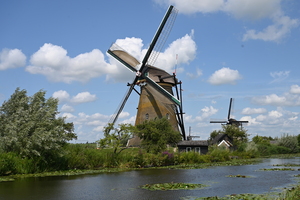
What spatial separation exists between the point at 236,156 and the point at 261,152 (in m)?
13.6

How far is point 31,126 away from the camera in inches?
810

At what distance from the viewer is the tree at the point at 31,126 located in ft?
65.8

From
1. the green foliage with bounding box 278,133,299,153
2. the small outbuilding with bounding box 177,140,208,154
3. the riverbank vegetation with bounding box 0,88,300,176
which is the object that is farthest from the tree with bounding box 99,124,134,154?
the green foliage with bounding box 278,133,299,153

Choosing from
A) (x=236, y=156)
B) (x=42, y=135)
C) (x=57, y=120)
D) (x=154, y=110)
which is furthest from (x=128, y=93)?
(x=42, y=135)

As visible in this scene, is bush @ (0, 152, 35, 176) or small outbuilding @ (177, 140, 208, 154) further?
small outbuilding @ (177, 140, 208, 154)

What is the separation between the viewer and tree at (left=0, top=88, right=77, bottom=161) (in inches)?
790

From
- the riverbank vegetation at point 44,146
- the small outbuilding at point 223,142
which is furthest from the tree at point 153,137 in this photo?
the small outbuilding at point 223,142

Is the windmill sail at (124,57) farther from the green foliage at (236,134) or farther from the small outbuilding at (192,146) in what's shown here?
the green foliage at (236,134)

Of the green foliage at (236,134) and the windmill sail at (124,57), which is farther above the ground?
the windmill sail at (124,57)

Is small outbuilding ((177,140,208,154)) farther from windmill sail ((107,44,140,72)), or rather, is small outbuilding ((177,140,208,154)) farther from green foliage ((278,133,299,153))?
green foliage ((278,133,299,153))

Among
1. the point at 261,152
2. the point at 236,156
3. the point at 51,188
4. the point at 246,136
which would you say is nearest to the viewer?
the point at 51,188

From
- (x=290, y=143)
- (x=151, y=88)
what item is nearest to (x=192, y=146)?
(x=151, y=88)

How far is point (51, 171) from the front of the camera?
21562mm

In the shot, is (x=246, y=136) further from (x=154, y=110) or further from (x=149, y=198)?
(x=149, y=198)
